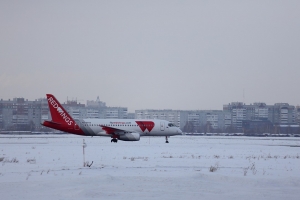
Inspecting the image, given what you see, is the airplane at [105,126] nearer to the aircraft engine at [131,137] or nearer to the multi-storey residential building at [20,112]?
the aircraft engine at [131,137]

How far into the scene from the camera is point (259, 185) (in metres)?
16.0

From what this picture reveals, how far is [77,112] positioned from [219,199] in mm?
187770

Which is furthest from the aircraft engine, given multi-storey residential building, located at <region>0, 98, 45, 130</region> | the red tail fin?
multi-storey residential building, located at <region>0, 98, 45, 130</region>

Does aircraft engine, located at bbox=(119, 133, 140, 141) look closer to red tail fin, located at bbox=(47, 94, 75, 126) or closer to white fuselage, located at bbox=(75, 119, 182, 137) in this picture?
white fuselage, located at bbox=(75, 119, 182, 137)

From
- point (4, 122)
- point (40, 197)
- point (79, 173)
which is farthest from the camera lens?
point (4, 122)

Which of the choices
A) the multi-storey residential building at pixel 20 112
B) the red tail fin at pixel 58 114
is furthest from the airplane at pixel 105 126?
the multi-storey residential building at pixel 20 112

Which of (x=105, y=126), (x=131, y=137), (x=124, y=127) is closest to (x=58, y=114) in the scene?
(x=105, y=126)

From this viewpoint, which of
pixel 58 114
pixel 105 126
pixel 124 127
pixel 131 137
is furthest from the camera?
pixel 124 127

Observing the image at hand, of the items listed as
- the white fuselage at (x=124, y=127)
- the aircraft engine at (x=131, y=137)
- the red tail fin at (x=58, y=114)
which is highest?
the red tail fin at (x=58, y=114)

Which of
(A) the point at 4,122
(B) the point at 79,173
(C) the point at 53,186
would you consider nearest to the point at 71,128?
(B) the point at 79,173

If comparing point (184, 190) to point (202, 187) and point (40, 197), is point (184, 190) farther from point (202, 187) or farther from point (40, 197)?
point (40, 197)

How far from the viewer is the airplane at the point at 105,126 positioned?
168 ft

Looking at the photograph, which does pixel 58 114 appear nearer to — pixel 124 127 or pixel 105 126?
pixel 105 126

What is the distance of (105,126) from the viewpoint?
52094 millimetres
